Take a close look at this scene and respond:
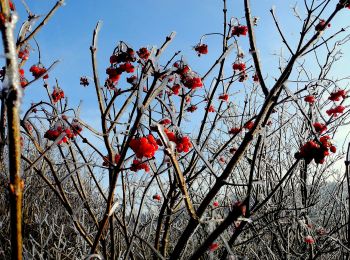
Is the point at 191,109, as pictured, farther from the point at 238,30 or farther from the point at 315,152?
the point at 315,152

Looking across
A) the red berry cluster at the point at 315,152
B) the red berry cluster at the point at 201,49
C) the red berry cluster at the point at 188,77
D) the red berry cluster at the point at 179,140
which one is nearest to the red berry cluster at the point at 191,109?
the red berry cluster at the point at 201,49

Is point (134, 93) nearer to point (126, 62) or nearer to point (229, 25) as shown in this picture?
point (126, 62)

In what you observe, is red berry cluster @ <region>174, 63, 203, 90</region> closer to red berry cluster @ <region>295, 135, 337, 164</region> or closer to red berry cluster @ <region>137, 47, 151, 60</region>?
red berry cluster @ <region>137, 47, 151, 60</region>

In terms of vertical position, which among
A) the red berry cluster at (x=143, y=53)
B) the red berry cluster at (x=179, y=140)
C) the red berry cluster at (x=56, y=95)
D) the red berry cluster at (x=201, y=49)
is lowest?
the red berry cluster at (x=179, y=140)

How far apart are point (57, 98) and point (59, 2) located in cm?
106

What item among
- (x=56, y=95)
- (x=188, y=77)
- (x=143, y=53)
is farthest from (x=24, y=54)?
(x=188, y=77)

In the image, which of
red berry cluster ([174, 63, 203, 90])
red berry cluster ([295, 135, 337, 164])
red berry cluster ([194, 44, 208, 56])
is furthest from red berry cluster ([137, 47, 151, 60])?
red berry cluster ([295, 135, 337, 164])

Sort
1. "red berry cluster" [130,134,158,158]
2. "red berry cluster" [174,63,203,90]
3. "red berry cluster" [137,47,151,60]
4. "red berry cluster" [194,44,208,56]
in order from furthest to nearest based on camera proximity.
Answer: "red berry cluster" [194,44,208,56], "red berry cluster" [137,47,151,60], "red berry cluster" [174,63,203,90], "red berry cluster" [130,134,158,158]

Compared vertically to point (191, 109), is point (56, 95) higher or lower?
lower

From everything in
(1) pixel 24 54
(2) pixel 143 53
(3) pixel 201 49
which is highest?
(3) pixel 201 49

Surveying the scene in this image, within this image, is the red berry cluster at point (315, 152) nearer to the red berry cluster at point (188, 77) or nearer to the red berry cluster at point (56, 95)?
the red berry cluster at point (188, 77)

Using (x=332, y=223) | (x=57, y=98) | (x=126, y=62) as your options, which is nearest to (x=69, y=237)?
(x=332, y=223)

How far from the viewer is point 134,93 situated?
2270 millimetres

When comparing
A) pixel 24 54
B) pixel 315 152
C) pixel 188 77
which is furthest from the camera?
pixel 24 54
